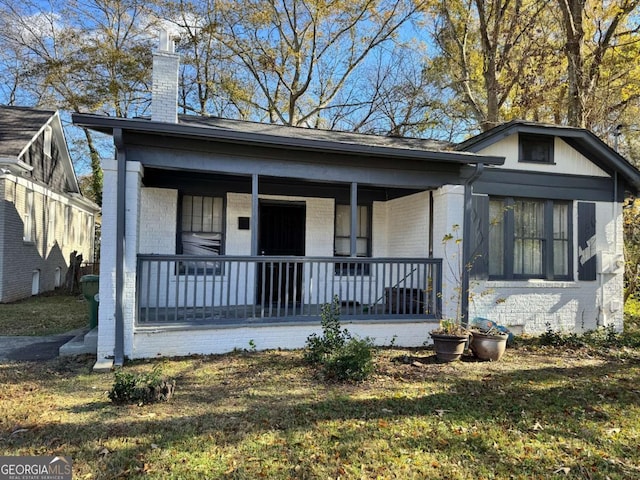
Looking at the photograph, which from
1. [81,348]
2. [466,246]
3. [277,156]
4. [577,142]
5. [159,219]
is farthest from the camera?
[577,142]

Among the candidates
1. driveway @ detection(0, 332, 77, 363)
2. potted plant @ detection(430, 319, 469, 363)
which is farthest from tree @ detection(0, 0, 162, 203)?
potted plant @ detection(430, 319, 469, 363)

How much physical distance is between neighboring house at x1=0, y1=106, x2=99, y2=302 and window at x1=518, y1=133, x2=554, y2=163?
1234cm

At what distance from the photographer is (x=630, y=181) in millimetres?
8508

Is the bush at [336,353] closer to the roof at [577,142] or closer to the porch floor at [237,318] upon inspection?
the porch floor at [237,318]

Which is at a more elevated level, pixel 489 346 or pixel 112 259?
pixel 112 259

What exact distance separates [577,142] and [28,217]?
14.8 metres

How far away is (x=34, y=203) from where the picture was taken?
13398mm

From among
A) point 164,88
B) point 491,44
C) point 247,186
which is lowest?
point 247,186

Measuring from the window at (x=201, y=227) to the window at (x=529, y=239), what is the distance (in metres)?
5.32

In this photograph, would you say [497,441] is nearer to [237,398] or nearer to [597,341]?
[237,398]

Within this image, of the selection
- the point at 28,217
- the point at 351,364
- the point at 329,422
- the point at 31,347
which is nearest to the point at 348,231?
the point at 351,364

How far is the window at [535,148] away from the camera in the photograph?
8133mm

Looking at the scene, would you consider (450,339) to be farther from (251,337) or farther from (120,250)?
(120,250)

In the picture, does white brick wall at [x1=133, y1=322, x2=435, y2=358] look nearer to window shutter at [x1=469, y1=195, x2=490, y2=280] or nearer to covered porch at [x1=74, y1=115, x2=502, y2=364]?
covered porch at [x1=74, y1=115, x2=502, y2=364]
